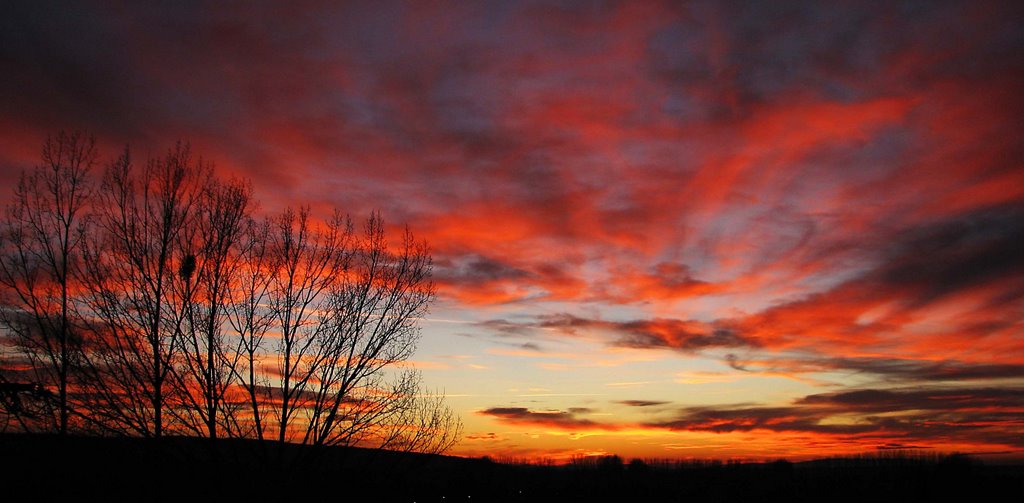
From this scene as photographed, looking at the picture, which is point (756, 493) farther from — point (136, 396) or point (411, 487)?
point (136, 396)

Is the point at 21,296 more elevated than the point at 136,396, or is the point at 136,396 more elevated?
the point at 21,296

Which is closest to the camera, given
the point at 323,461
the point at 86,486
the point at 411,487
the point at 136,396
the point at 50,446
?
the point at 136,396

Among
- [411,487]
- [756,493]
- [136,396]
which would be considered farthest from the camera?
[756,493]

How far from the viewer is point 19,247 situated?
639 inches

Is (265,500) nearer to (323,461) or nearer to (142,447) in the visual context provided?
(323,461)

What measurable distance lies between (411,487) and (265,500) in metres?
18.1

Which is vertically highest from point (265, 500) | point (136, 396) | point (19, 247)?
point (19, 247)

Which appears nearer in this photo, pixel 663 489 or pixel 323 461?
pixel 323 461

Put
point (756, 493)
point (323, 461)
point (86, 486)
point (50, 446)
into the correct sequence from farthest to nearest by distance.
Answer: point (756, 493), point (86, 486), point (323, 461), point (50, 446)

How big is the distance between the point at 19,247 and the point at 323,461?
906 centimetres

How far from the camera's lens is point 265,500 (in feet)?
56.3

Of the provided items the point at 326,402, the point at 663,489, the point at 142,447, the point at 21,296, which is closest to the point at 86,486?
the point at 142,447

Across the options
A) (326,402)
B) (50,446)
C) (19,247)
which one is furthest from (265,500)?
(19,247)

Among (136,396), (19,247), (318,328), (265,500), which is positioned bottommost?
(265,500)
